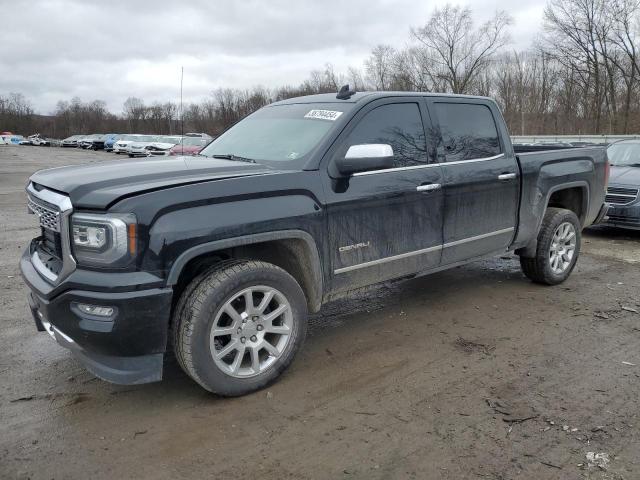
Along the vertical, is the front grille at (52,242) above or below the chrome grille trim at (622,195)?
below

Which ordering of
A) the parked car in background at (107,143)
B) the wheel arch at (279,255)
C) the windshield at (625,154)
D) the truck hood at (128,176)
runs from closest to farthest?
the truck hood at (128,176) → the wheel arch at (279,255) → the windshield at (625,154) → the parked car in background at (107,143)

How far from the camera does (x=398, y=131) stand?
164 inches

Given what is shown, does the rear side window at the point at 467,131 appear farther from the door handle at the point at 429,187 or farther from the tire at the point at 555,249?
the tire at the point at 555,249

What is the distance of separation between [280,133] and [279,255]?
109cm

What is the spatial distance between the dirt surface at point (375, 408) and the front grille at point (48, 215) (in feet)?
3.62

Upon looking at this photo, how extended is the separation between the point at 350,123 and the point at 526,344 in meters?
2.23

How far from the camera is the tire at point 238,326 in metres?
3.07

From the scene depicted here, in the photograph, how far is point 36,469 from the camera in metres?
2.65

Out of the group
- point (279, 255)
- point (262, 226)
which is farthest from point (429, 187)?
point (262, 226)

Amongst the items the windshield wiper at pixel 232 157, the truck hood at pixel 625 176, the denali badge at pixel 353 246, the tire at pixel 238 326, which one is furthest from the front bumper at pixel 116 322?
Result: the truck hood at pixel 625 176

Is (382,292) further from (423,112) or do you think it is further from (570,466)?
(570,466)

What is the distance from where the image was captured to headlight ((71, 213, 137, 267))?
110 inches

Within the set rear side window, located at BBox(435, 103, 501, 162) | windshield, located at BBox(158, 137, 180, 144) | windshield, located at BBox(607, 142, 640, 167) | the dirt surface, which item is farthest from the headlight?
windshield, located at BBox(158, 137, 180, 144)

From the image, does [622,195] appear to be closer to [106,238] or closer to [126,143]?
[106,238]
